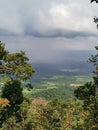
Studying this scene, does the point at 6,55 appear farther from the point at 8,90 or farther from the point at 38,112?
the point at 38,112

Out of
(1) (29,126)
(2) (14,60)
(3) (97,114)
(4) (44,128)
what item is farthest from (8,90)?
(1) (29,126)

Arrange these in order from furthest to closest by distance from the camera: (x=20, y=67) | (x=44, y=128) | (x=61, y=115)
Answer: (x=61, y=115)
(x=44, y=128)
(x=20, y=67)

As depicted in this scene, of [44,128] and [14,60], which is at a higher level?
[14,60]

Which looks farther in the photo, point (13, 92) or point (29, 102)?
point (29, 102)

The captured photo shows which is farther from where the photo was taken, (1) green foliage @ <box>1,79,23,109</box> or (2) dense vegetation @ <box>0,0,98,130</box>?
(1) green foliage @ <box>1,79,23,109</box>

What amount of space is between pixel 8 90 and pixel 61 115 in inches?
1468

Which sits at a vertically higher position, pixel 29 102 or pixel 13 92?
pixel 13 92

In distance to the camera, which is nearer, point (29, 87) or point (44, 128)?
point (29, 87)

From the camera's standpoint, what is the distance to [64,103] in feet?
304

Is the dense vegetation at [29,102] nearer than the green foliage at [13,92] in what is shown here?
Yes

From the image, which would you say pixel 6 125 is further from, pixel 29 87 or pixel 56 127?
pixel 29 87

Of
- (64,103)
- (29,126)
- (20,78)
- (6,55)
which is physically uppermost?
(6,55)

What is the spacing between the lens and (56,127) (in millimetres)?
90625

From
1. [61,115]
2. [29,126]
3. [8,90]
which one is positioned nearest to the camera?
[8,90]
